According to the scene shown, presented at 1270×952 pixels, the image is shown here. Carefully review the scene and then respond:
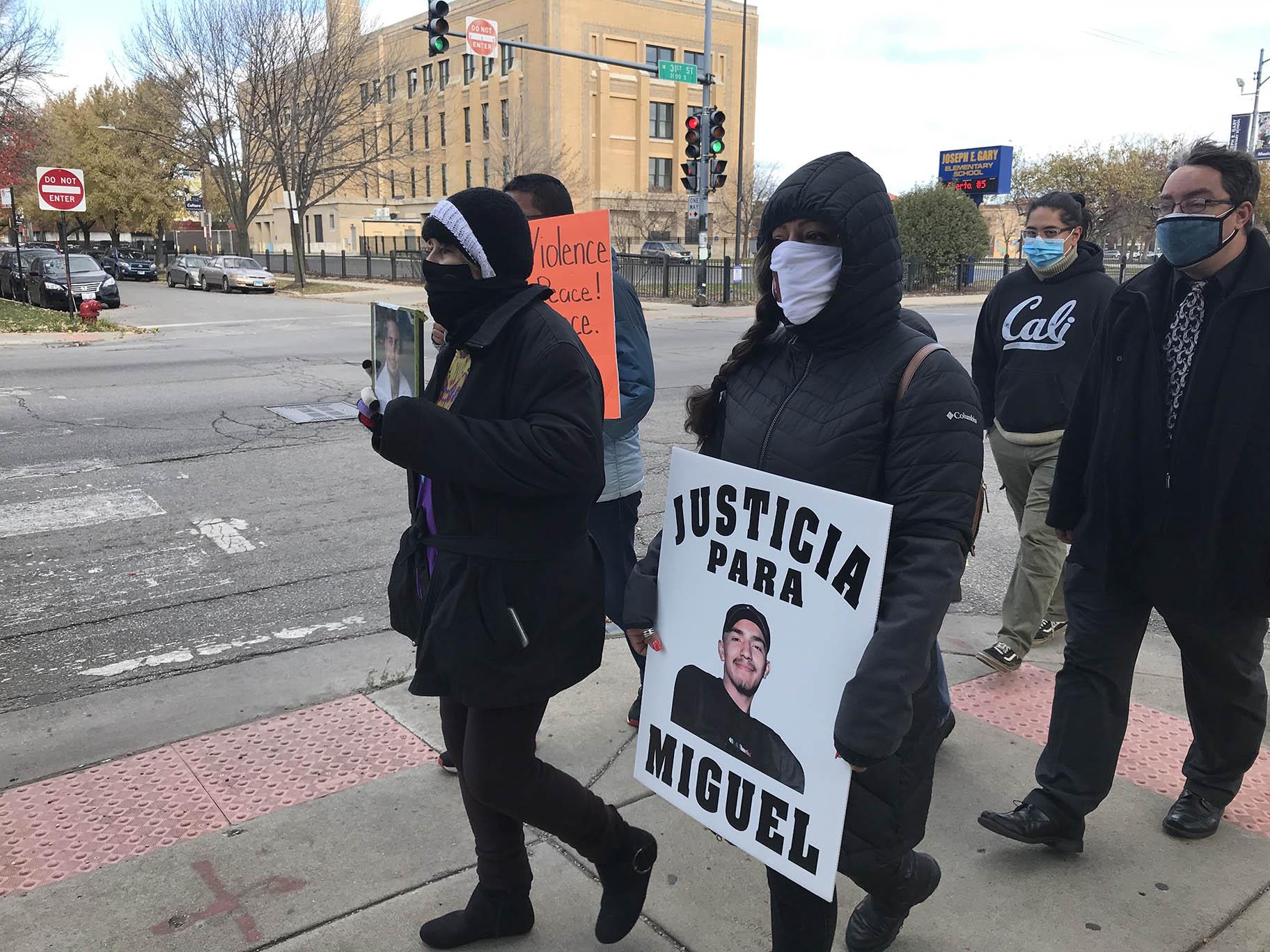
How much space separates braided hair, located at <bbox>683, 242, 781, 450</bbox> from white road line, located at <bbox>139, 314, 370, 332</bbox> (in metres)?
21.3

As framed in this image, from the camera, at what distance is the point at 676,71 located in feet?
67.2

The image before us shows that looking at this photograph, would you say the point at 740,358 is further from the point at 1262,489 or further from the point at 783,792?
the point at 1262,489

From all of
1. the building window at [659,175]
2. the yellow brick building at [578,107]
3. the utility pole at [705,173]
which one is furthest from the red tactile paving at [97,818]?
the building window at [659,175]

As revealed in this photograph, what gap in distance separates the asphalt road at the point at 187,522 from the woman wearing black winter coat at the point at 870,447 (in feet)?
9.37

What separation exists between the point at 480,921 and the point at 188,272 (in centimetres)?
4011

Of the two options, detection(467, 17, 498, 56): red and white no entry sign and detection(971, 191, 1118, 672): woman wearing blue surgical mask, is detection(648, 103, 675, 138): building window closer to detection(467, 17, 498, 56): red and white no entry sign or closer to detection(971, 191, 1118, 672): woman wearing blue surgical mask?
detection(467, 17, 498, 56): red and white no entry sign

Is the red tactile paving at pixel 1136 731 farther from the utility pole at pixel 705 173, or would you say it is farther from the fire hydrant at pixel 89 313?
the fire hydrant at pixel 89 313

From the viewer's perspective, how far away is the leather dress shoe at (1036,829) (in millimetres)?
2926

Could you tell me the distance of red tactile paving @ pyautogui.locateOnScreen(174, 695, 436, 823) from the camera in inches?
131

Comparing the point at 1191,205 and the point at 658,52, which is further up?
the point at 658,52

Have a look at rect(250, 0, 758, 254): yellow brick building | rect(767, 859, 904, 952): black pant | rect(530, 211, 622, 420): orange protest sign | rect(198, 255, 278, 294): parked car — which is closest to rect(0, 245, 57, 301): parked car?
rect(198, 255, 278, 294): parked car

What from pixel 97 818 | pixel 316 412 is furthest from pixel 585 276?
pixel 316 412

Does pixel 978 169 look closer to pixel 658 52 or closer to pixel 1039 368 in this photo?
pixel 658 52

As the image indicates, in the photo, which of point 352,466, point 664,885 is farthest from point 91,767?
point 352,466
